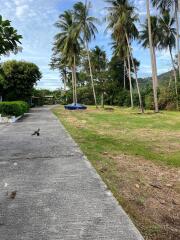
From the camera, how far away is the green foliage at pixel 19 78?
36594 millimetres

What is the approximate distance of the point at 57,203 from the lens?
15.0 ft

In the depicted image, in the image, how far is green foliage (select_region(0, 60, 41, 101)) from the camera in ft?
120

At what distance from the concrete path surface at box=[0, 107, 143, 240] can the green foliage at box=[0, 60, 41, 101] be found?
97.8ft

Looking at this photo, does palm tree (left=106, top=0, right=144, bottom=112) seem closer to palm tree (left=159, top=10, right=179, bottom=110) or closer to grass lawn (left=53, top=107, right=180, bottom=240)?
palm tree (left=159, top=10, right=179, bottom=110)

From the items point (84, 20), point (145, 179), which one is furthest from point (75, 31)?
point (145, 179)

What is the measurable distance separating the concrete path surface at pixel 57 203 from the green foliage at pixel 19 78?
29.8m

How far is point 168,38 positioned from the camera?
46.9 metres

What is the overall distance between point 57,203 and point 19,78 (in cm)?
3329

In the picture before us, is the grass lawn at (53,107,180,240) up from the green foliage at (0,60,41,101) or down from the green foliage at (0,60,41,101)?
down

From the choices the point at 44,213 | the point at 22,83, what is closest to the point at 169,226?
the point at 44,213

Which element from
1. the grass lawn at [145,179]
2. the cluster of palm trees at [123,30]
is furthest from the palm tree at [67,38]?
the grass lawn at [145,179]

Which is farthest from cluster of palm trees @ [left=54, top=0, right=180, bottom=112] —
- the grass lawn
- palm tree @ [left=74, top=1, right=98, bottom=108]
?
the grass lawn

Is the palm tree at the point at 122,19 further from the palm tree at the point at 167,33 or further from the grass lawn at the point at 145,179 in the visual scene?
the grass lawn at the point at 145,179

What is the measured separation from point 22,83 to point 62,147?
28612mm
